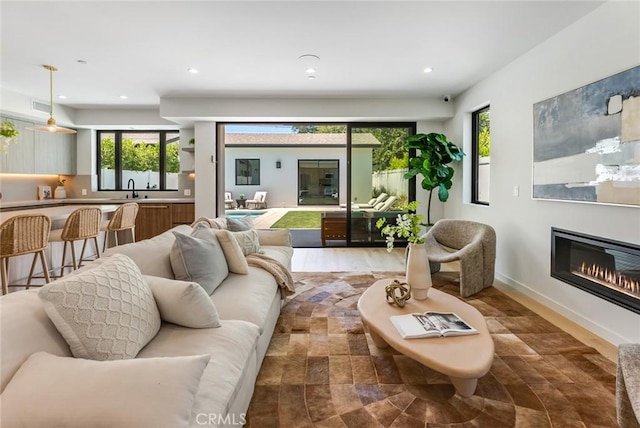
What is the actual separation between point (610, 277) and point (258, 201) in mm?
12210

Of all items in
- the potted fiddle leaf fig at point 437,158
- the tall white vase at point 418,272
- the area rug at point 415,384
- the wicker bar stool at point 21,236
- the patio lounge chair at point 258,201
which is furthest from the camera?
the patio lounge chair at point 258,201

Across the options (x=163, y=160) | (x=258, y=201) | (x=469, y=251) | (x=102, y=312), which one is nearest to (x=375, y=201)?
(x=469, y=251)

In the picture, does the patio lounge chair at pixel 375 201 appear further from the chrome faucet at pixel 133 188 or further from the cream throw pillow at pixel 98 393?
the cream throw pillow at pixel 98 393

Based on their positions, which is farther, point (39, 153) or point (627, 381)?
point (39, 153)

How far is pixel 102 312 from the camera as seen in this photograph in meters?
1.32

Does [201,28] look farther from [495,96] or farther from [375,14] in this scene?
[495,96]

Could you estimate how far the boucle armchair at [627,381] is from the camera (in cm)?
143

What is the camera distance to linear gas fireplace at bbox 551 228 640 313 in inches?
101

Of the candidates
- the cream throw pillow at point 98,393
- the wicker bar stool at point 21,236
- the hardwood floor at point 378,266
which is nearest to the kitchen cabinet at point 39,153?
the wicker bar stool at point 21,236

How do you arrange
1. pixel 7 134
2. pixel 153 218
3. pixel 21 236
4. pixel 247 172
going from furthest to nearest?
pixel 247 172, pixel 153 218, pixel 7 134, pixel 21 236

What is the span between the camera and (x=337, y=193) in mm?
14336

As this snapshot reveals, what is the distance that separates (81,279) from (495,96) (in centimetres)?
489

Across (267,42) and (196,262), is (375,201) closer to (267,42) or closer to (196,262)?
(267,42)

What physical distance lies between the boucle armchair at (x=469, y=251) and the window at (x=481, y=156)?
3.59ft
